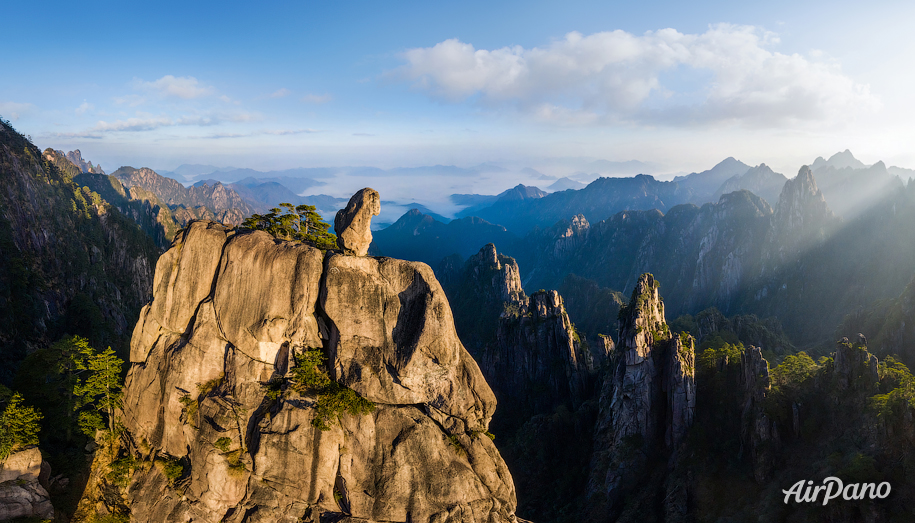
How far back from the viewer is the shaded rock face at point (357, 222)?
142 ft

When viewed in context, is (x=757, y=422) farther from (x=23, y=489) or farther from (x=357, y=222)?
(x=23, y=489)

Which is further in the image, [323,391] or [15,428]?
[323,391]

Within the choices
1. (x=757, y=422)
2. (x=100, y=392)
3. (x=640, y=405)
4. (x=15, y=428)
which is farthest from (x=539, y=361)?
(x=15, y=428)

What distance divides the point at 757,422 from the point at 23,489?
82623mm

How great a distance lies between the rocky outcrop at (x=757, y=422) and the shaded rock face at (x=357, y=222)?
58495mm

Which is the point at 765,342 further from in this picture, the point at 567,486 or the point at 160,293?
the point at 160,293

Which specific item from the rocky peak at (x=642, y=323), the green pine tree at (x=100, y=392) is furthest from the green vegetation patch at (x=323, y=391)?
the rocky peak at (x=642, y=323)

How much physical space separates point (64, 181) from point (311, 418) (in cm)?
19221

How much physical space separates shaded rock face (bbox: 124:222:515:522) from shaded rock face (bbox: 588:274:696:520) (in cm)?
3860

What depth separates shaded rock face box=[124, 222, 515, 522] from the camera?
38.8m

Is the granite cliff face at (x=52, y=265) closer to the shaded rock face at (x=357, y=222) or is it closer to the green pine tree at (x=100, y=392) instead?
the green pine tree at (x=100, y=392)

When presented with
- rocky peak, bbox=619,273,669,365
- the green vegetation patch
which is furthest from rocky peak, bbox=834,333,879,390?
the green vegetation patch

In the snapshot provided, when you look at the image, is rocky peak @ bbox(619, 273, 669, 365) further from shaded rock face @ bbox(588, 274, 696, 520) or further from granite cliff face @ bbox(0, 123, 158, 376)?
granite cliff face @ bbox(0, 123, 158, 376)

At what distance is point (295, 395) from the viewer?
39750 millimetres
